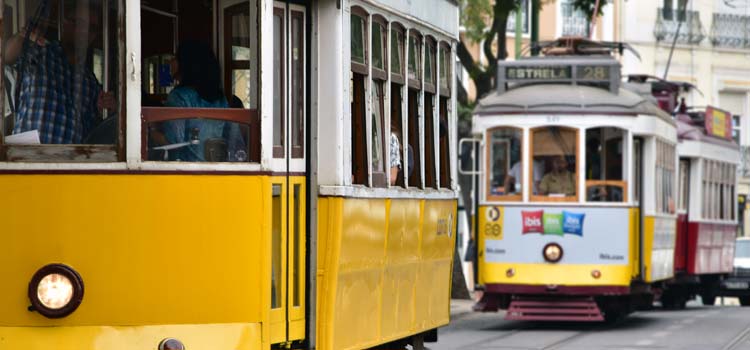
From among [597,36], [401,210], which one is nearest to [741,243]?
[597,36]

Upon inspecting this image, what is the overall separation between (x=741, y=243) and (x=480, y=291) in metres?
15.9

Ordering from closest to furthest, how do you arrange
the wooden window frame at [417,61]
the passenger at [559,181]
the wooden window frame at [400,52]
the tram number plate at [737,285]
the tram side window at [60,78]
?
the tram side window at [60,78]
the wooden window frame at [400,52]
the wooden window frame at [417,61]
the passenger at [559,181]
the tram number plate at [737,285]

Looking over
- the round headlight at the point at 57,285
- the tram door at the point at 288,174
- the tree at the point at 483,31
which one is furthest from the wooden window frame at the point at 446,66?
the tree at the point at 483,31

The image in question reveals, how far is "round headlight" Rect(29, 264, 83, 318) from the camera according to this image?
8094 mm

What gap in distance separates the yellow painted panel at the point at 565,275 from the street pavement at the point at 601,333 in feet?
1.90

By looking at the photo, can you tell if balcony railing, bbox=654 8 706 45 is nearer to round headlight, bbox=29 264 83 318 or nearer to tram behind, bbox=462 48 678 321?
tram behind, bbox=462 48 678 321

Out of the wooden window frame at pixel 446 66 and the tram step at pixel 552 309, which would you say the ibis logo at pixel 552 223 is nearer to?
the tram step at pixel 552 309

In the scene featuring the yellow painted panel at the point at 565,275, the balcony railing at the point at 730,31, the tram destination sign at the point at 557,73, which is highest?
the balcony railing at the point at 730,31

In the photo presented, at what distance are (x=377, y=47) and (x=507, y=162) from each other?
12043 millimetres

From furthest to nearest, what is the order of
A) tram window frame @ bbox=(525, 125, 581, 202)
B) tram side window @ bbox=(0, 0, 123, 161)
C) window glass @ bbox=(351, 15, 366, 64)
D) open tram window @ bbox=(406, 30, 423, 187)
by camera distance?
tram window frame @ bbox=(525, 125, 581, 202) → open tram window @ bbox=(406, 30, 423, 187) → window glass @ bbox=(351, 15, 366, 64) → tram side window @ bbox=(0, 0, 123, 161)

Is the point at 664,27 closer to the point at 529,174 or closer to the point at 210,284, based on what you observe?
the point at 529,174

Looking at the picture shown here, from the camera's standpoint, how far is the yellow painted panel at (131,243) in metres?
8.09

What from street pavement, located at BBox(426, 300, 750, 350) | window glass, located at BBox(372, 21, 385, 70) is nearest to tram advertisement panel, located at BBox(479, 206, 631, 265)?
street pavement, located at BBox(426, 300, 750, 350)

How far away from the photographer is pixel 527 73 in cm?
2278
